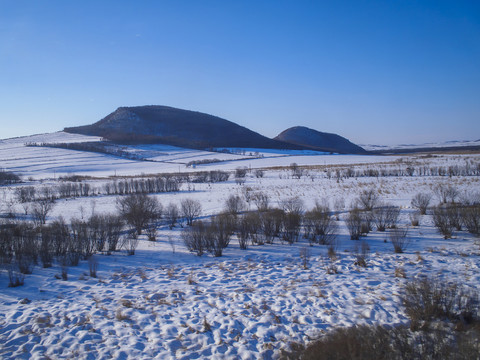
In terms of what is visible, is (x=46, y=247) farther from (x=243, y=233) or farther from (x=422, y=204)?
(x=422, y=204)

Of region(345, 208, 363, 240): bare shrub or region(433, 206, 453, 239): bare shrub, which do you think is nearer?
region(433, 206, 453, 239): bare shrub

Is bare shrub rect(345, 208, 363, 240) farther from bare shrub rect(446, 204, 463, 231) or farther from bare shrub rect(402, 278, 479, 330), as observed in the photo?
bare shrub rect(402, 278, 479, 330)

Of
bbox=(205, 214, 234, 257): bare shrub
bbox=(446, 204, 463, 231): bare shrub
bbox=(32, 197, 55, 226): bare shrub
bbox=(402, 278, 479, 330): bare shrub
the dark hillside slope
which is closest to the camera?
bbox=(402, 278, 479, 330): bare shrub

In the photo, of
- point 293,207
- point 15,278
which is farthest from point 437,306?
point 293,207

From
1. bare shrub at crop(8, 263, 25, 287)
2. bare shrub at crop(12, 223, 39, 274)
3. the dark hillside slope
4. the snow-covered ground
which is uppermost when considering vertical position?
the dark hillside slope

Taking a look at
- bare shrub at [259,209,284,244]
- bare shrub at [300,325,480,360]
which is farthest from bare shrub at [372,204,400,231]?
bare shrub at [300,325,480,360]

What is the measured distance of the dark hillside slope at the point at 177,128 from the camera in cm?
14750

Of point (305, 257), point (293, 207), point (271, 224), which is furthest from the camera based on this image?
point (293, 207)

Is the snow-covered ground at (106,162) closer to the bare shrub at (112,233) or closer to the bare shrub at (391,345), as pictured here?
the bare shrub at (112,233)

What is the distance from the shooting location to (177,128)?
545 feet

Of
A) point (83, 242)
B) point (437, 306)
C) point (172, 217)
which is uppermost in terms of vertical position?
point (437, 306)

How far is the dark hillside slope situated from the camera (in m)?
148

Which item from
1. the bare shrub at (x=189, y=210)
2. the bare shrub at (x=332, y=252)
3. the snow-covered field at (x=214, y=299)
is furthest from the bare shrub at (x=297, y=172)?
the snow-covered field at (x=214, y=299)

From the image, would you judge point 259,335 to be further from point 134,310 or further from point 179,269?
point 179,269
